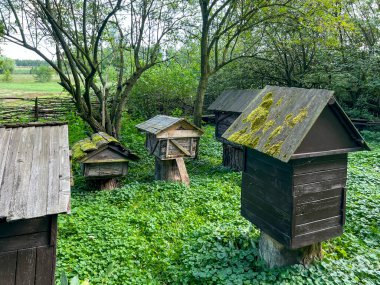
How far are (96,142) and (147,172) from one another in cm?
333

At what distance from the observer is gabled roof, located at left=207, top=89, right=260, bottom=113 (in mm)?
11205

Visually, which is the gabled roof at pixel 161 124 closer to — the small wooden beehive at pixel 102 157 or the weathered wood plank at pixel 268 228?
the small wooden beehive at pixel 102 157

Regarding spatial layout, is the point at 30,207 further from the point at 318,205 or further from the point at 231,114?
the point at 231,114

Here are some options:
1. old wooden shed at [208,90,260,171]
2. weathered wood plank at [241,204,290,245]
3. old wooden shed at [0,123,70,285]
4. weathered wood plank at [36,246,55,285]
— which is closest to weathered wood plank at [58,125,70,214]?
old wooden shed at [0,123,70,285]

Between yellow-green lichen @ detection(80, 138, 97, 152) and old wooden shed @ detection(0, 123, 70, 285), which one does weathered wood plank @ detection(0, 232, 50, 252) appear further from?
yellow-green lichen @ detection(80, 138, 97, 152)

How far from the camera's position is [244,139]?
5.26m

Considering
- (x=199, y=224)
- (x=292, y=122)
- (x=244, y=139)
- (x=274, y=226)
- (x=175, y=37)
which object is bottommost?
(x=199, y=224)

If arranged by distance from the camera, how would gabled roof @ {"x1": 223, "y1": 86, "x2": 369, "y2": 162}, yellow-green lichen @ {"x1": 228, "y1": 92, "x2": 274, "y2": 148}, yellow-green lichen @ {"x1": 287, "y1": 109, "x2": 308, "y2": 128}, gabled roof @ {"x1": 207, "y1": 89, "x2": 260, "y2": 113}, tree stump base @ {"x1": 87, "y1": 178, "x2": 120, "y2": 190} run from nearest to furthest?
gabled roof @ {"x1": 223, "y1": 86, "x2": 369, "y2": 162} → yellow-green lichen @ {"x1": 287, "y1": 109, "x2": 308, "y2": 128} → yellow-green lichen @ {"x1": 228, "y1": 92, "x2": 274, "y2": 148} → tree stump base @ {"x1": 87, "y1": 178, "x2": 120, "y2": 190} → gabled roof @ {"x1": 207, "y1": 89, "x2": 260, "y2": 113}

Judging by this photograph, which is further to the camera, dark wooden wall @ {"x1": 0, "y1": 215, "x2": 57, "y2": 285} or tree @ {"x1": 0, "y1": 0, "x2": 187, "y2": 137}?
tree @ {"x1": 0, "y1": 0, "x2": 187, "y2": 137}

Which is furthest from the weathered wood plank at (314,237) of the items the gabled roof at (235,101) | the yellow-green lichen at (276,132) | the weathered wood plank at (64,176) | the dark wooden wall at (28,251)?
the gabled roof at (235,101)

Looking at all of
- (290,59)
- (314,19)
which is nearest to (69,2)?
(314,19)

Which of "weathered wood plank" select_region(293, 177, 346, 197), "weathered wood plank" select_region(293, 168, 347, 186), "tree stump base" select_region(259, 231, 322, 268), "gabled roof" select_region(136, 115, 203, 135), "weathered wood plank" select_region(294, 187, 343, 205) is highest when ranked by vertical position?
"gabled roof" select_region(136, 115, 203, 135)

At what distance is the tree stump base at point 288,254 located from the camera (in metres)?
4.92

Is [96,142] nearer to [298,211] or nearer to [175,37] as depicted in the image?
[298,211]
